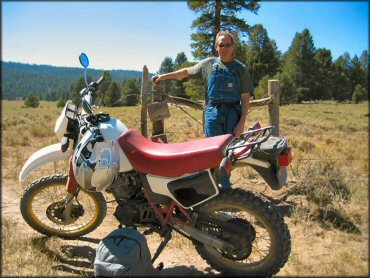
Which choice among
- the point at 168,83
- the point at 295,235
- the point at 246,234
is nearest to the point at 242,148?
the point at 246,234

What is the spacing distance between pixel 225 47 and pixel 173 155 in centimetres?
166

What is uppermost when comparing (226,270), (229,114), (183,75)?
(183,75)

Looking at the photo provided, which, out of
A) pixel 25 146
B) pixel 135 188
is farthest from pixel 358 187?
pixel 25 146

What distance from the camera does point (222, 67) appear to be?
394 centimetres

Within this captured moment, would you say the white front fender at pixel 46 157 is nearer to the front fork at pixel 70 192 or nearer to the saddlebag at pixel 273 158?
the front fork at pixel 70 192

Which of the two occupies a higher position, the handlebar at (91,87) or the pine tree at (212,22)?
the pine tree at (212,22)

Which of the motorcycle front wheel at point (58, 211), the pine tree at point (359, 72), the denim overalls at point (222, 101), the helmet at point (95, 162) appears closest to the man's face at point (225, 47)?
the denim overalls at point (222, 101)

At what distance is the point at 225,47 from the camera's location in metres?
3.87

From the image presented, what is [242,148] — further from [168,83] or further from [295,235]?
[168,83]

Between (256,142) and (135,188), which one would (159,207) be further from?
(256,142)

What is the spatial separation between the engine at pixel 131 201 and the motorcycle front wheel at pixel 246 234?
19.0 inches

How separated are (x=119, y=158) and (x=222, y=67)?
1.66 m

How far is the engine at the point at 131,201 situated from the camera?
121 inches

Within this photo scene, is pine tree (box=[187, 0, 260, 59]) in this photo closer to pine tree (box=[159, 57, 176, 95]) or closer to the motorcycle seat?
pine tree (box=[159, 57, 176, 95])
